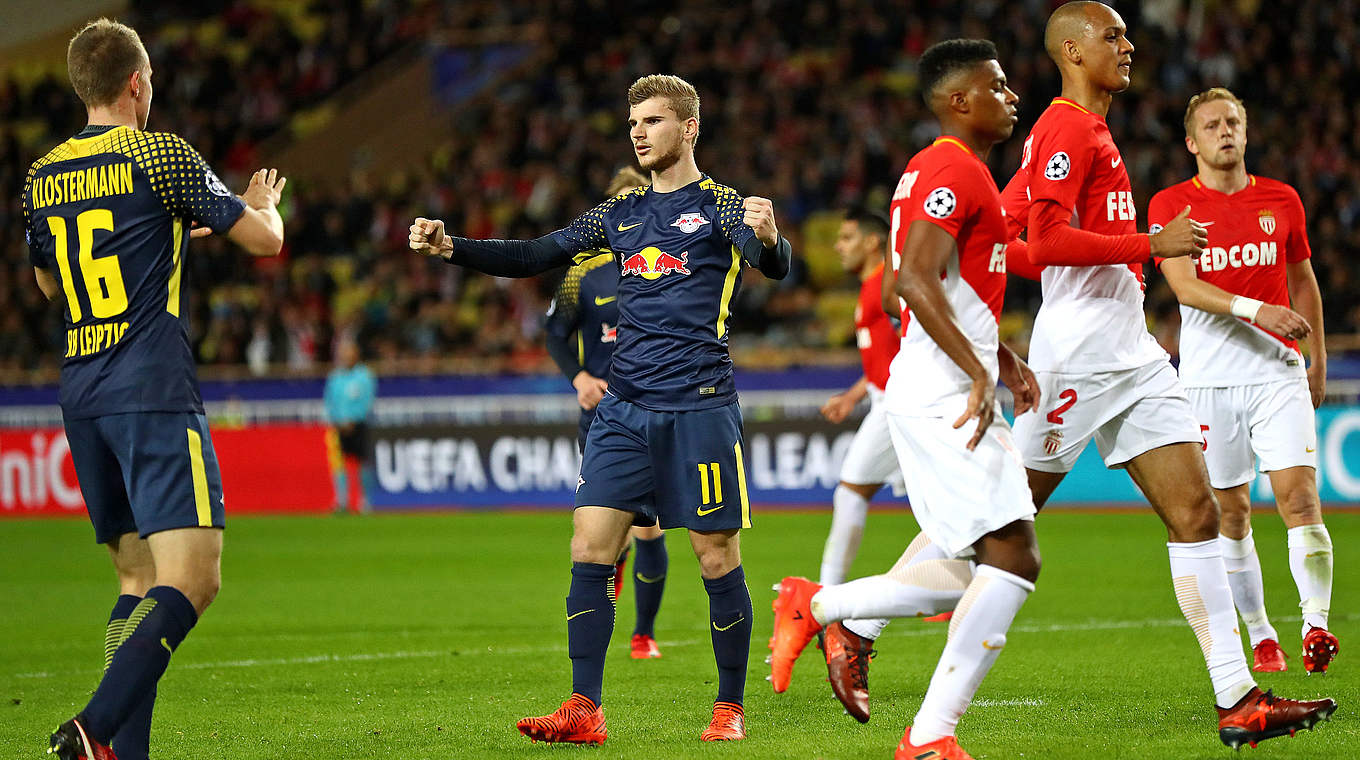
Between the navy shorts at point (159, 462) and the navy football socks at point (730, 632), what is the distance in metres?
1.85

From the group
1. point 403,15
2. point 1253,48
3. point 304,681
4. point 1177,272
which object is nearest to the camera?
point 1177,272

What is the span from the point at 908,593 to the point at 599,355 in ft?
11.4

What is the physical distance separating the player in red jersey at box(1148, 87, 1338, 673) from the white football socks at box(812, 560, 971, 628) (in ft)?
7.09

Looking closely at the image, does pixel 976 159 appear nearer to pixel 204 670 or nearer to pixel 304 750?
pixel 304 750

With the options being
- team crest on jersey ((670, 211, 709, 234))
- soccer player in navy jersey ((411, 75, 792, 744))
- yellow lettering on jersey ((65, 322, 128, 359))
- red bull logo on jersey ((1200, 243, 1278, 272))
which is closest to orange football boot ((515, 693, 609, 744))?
soccer player in navy jersey ((411, 75, 792, 744))

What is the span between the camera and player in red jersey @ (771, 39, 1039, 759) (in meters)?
4.56

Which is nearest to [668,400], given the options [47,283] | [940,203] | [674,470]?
[674,470]

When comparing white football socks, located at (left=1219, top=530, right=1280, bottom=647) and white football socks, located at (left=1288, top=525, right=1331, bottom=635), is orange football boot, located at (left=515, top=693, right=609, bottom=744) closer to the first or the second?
white football socks, located at (left=1219, top=530, right=1280, bottom=647)

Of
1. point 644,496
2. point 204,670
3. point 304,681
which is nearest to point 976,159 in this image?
point 644,496

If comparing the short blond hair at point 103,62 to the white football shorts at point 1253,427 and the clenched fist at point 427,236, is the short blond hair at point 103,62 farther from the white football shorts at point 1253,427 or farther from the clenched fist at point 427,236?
the white football shorts at point 1253,427

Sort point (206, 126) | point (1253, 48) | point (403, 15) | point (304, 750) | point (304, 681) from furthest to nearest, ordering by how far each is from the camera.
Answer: point (403, 15), point (206, 126), point (1253, 48), point (304, 681), point (304, 750)

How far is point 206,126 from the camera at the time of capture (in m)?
29.7

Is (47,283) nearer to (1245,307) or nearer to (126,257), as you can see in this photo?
(126,257)

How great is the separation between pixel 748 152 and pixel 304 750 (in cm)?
1858
